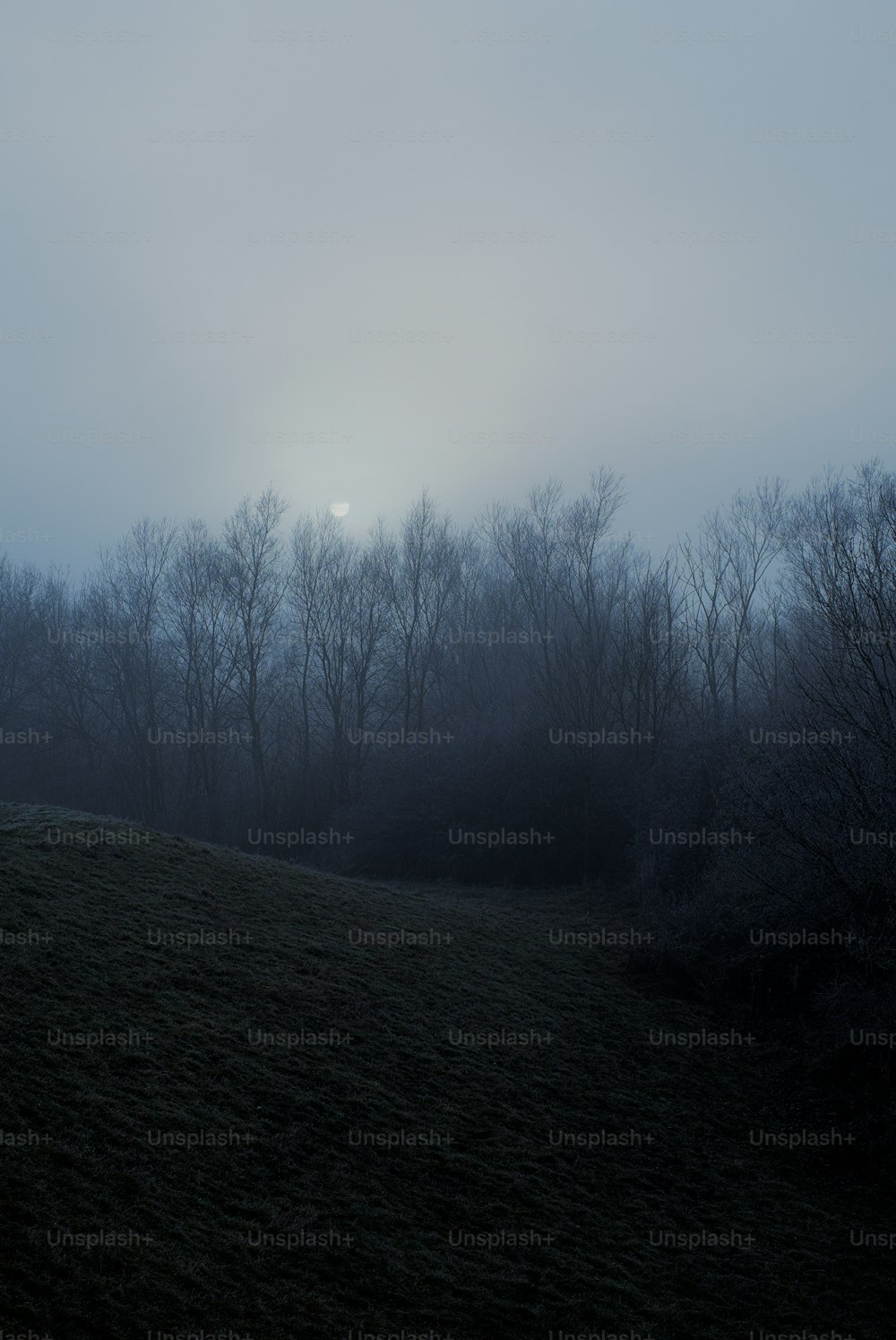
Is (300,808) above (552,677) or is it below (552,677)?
below

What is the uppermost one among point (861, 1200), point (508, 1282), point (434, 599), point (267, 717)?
point (434, 599)

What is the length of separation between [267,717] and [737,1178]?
46.5m

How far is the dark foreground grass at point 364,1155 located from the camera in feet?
22.7

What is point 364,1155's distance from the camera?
9.45 metres

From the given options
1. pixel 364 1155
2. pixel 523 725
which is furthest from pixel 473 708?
pixel 364 1155

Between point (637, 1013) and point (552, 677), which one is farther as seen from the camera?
point (552, 677)

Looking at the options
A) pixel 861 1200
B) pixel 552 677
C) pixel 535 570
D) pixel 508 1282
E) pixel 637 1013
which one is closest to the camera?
pixel 508 1282

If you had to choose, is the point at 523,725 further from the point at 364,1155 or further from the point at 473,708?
the point at 364,1155

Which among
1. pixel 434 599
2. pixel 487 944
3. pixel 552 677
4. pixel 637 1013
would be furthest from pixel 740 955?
pixel 434 599

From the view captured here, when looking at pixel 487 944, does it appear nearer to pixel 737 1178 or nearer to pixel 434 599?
pixel 737 1178

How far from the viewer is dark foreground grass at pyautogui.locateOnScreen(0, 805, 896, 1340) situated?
6.93m

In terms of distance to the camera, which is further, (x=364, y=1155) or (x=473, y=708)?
(x=473, y=708)

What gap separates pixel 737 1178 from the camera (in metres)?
10.7

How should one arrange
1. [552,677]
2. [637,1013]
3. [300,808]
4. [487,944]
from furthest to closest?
[300,808] < [552,677] < [487,944] < [637,1013]
